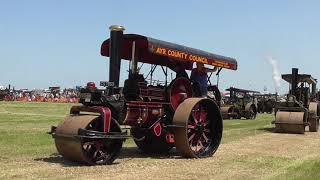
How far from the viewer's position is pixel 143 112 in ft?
35.4

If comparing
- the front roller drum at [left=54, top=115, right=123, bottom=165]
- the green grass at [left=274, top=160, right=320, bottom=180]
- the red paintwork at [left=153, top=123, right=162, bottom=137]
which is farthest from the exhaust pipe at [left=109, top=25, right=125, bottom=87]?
the green grass at [left=274, top=160, right=320, bottom=180]

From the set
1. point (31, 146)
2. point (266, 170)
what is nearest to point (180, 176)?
point (266, 170)

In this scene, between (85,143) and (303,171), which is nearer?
(303,171)

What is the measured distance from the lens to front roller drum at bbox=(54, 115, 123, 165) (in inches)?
363

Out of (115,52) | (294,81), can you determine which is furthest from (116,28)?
(294,81)

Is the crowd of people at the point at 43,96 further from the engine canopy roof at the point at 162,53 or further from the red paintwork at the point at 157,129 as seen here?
the red paintwork at the point at 157,129

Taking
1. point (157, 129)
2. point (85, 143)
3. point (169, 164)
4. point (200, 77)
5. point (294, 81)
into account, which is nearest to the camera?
point (85, 143)

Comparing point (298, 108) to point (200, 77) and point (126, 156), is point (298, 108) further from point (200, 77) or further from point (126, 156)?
point (126, 156)

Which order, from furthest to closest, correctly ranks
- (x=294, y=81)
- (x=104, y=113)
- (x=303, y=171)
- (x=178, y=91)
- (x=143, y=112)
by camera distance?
(x=294, y=81), (x=178, y=91), (x=143, y=112), (x=104, y=113), (x=303, y=171)

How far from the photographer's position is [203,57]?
11875 mm

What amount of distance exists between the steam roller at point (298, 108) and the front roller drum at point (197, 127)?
26.0 ft

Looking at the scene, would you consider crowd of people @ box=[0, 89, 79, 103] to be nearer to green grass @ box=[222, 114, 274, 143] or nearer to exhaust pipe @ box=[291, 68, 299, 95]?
green grass @ box=[222, 114, 274, 143]

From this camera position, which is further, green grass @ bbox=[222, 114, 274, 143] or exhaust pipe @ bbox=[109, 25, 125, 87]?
green grass @ bbox=[222, 114, 274, 143]

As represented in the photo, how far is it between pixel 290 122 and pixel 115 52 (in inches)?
416
